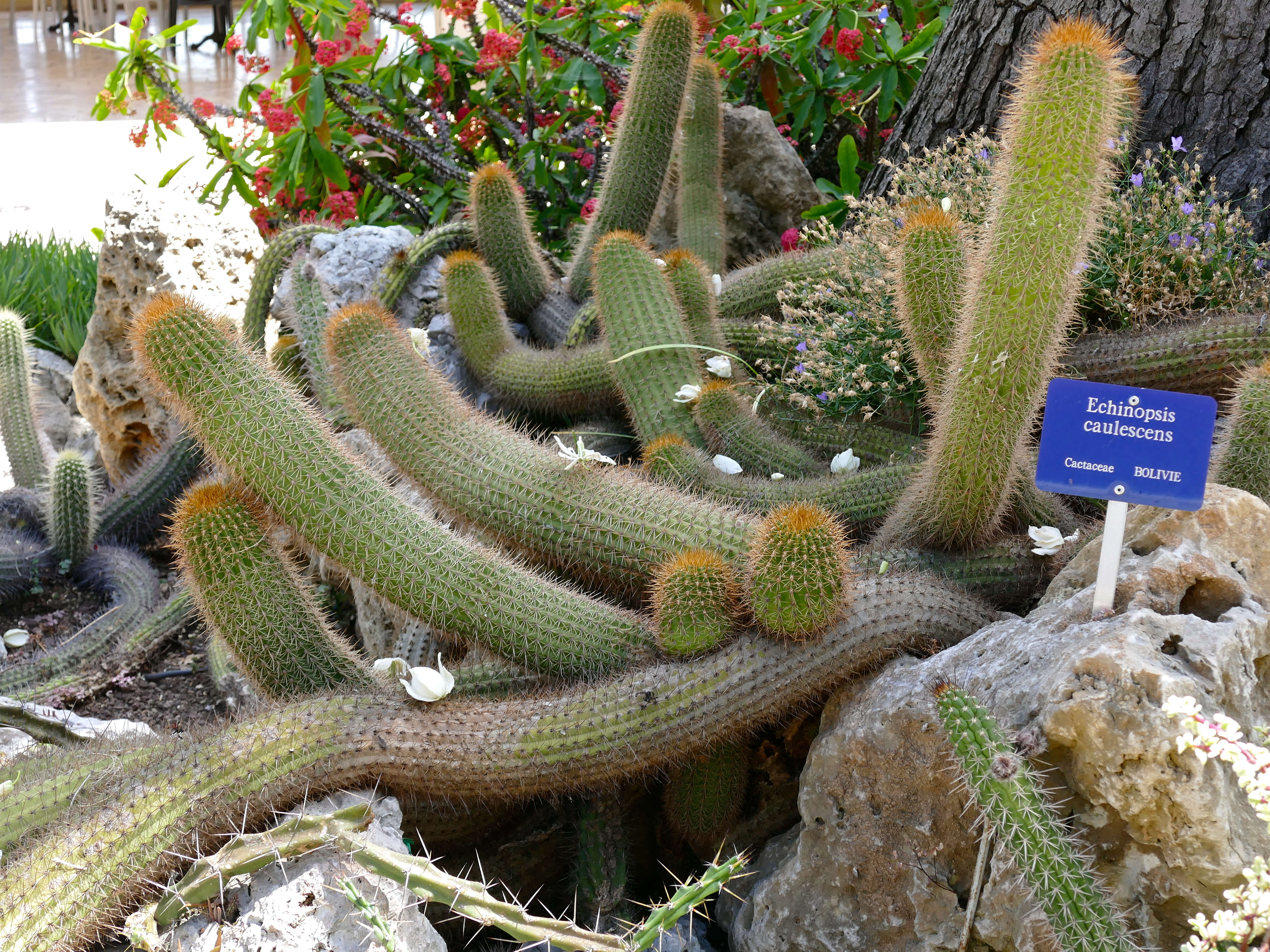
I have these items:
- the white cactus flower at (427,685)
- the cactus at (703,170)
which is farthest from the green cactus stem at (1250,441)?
the cactus at (703,170)

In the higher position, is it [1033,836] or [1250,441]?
[1250,441]

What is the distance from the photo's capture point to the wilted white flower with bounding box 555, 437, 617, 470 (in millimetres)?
2115

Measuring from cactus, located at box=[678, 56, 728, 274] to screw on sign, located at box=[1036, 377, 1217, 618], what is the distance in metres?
2.09

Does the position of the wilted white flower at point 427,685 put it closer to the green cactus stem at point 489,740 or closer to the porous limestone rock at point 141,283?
the green cactus stem at point 489,740

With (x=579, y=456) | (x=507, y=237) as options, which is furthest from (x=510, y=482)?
(x=507, y=237)

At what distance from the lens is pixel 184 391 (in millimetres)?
1949

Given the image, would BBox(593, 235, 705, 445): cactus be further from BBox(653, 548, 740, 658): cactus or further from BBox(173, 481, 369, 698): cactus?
BBox(173, 481, 369, 698): cactus

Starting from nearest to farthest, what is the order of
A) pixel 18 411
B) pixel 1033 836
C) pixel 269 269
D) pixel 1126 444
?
1. pixel 1033 836
2. pixel 1126 444
3. pixel 269 269
4. pixel 18 411

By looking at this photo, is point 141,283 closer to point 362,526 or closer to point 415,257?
point 415,257

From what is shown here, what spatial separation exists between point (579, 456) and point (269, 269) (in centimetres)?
197

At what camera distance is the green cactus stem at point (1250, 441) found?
1.81 meters

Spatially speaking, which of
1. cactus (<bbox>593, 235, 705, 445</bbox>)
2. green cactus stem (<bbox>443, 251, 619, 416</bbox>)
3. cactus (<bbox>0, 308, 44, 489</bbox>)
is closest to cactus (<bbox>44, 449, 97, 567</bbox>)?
cactus (<bbox>0, 308, 44, 489</bbox>)

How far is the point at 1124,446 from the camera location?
1.49m

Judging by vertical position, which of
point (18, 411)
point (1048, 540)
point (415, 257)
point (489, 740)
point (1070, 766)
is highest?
point (415, 257)
